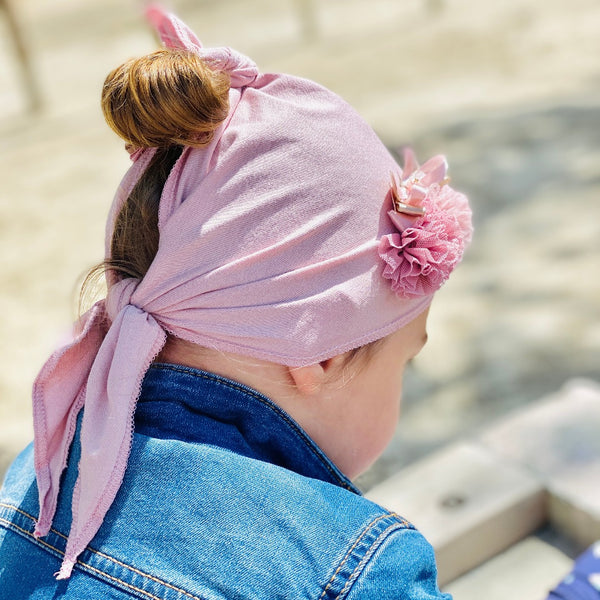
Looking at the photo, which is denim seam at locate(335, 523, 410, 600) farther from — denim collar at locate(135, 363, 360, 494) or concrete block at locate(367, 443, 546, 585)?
concrete block at locate(367, 443, 546, 585)

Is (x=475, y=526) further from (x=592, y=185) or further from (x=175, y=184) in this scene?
(x=592, y=185)

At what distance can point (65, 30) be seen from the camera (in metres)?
10.2

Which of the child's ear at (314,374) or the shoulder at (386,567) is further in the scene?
the child's ear at (314,374)

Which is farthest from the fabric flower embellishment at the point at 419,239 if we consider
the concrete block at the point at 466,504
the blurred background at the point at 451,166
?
the concrete block at the point at 466,504

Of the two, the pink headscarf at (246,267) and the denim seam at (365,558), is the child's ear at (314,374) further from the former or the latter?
the denim seam at (365,558)

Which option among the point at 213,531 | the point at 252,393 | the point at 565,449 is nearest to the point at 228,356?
the point at 252,393

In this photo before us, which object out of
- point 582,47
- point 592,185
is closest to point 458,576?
point 592,185

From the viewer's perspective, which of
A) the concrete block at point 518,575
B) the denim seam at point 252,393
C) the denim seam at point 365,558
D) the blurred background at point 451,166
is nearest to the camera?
the denim seam at point 365,558

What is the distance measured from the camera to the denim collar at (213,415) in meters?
1.02

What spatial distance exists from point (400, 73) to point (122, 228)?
537 cm

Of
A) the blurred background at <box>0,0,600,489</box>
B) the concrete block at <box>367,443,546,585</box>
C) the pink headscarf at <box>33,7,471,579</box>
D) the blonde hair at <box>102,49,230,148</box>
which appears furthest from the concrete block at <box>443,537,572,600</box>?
the blonde hair at <box>102,49,230,148</box>

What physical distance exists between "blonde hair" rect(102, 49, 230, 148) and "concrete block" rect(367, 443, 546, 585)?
0.89 meters

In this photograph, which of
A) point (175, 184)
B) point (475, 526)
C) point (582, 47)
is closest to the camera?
point (175, 184)

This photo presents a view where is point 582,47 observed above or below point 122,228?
below
